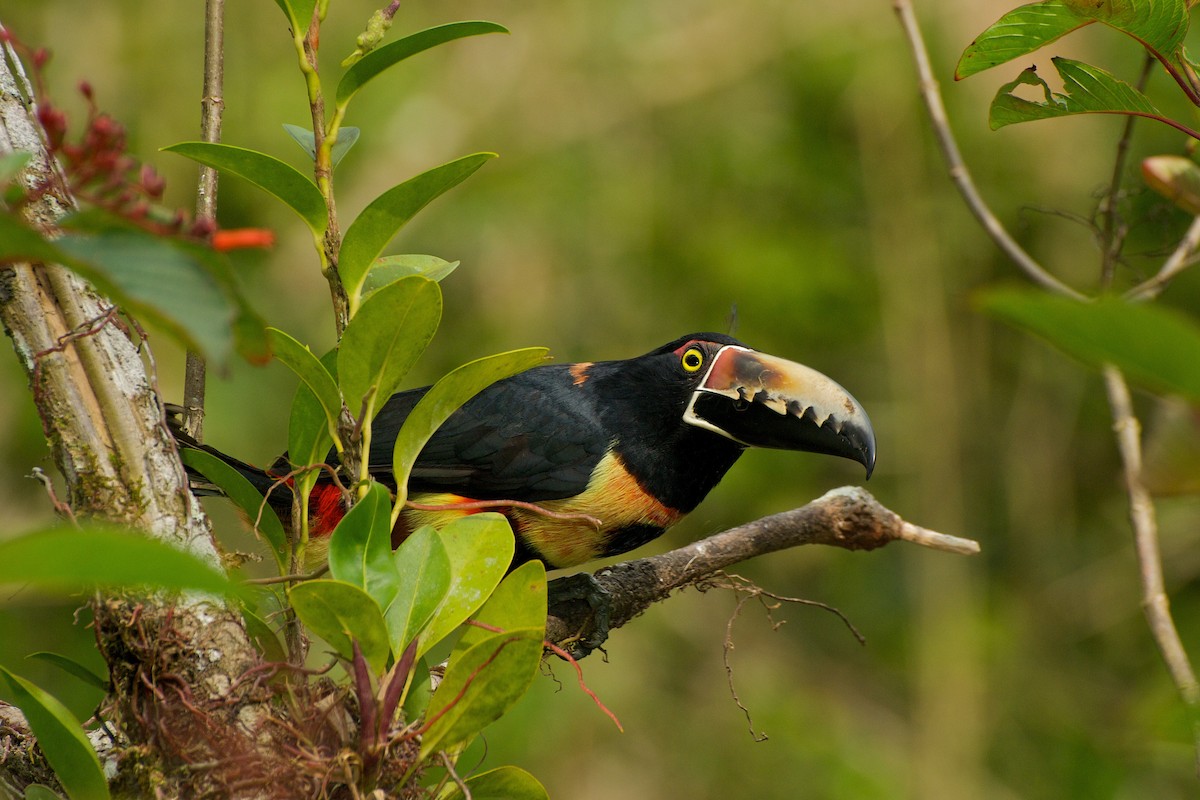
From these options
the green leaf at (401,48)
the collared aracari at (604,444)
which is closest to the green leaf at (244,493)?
the green leaf at (401,48)

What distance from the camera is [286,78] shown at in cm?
633

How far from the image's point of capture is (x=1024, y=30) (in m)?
1.75

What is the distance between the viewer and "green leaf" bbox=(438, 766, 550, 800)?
1.80m

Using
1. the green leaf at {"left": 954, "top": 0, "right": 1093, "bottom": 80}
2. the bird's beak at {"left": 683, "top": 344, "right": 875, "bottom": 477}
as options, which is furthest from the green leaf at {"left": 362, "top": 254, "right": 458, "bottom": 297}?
the bird's beak at {"left": 683, "top": 344, "right": 875, "bottom": 477}

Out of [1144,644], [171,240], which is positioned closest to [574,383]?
[171,240]

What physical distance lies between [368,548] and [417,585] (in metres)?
0.10

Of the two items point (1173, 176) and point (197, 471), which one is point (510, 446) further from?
point (1173, 176)

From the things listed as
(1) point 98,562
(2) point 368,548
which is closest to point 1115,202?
(2) point 368,548

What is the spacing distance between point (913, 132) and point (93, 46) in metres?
4.64

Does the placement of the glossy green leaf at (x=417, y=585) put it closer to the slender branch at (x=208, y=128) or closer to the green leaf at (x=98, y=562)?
the slender branch at (x=208, y=128)

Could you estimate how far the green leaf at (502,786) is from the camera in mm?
1799

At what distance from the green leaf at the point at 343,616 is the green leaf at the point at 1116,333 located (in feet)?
3.12

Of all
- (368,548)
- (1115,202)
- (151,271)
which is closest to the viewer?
(151,271)

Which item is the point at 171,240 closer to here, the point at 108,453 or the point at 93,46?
the point at 108,453
